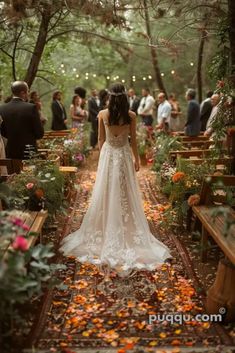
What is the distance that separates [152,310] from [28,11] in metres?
5.92

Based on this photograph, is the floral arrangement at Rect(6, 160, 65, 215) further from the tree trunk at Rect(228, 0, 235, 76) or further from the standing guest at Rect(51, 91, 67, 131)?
the standing guest at Rect(51, 91, 67, 131)

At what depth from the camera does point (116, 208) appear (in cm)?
561

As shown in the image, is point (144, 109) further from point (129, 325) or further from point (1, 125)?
point (129, 325)

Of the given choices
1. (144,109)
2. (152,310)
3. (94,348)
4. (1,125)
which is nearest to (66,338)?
(94,348)

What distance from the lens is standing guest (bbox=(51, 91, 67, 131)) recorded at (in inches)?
468

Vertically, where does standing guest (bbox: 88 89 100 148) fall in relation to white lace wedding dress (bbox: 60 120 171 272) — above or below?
above

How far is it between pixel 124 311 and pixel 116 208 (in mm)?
1704

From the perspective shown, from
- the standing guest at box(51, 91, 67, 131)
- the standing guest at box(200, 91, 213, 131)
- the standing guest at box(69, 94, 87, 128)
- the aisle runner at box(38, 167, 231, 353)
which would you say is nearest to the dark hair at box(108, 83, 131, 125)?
the aisle runner at box(38, 167, 231, 353)

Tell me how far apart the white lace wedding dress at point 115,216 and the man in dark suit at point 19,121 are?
128 centimetres

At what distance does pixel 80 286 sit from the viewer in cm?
467

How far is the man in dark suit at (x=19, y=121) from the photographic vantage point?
6410 millimetres

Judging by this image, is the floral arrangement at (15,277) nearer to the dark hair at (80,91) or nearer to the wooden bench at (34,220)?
the wooden bench at (34,220)

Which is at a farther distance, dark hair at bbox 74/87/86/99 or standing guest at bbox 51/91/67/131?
dark hair at bbox 74/87/86/99

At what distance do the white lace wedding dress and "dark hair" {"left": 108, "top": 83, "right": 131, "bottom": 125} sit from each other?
149 millimetres
